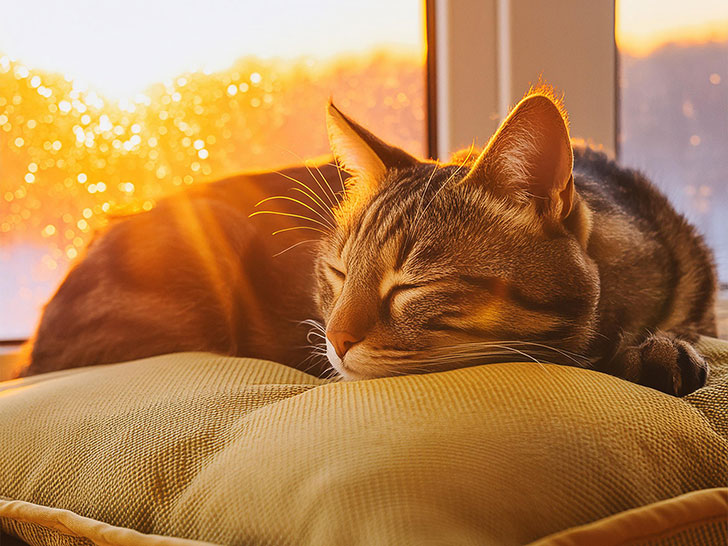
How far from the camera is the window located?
5.29ft

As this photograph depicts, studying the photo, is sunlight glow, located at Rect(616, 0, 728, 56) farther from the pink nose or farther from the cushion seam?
the cushion seam

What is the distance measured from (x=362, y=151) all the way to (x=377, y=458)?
1.98 ft

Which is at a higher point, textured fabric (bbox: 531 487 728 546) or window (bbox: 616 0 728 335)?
window (bbox: 616 0 728 335)

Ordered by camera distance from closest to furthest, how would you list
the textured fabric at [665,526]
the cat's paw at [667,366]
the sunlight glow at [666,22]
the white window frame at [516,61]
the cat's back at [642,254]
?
the textured fabric at [665,526]
the cat's paw at [667,366]
the cat's back at [642,254]
the white window frame at [516,61]
the sunlight glow at [666,22]

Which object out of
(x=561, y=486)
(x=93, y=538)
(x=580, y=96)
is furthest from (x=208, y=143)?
(x=561, y=486)

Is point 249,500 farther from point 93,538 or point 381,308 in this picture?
point 381,308

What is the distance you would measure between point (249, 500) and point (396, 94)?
1336 millimetres

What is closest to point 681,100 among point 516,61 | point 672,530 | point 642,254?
point 516,61

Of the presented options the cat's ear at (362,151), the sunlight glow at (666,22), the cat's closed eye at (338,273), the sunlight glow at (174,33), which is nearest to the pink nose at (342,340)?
the cat's closed eye at (338,273)

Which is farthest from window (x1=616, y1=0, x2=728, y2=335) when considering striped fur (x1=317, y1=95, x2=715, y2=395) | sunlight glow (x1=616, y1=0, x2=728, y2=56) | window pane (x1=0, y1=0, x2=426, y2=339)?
striped fur (x1=317, y1=95, x2=715, y2=395)

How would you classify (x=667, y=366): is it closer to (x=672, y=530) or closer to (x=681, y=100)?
(x=672, y=530)

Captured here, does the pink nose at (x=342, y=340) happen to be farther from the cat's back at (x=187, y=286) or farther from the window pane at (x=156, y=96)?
the window pane at (x=156, y=96)

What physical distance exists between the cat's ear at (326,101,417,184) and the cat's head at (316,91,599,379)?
0.16 meters

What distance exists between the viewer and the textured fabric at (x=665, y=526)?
472 millimetres
